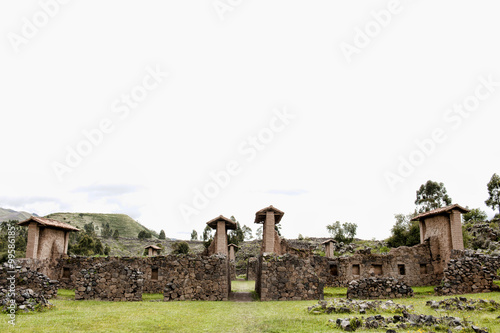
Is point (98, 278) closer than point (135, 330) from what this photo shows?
No

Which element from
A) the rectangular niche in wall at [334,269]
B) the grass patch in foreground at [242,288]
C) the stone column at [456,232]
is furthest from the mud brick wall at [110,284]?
the stone column at [456,232]

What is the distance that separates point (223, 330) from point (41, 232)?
860 inches

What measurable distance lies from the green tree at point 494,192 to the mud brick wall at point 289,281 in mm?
47433

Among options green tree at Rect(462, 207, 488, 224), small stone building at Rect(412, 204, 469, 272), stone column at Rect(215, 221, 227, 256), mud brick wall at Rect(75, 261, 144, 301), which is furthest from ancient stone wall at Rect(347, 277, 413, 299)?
green tree at Rect(462, 207, 488, 224)

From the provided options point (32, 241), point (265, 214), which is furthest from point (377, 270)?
point (32, 241)

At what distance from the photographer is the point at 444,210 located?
27531 millimetres

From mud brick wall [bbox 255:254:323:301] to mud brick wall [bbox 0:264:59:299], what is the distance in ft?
37.1

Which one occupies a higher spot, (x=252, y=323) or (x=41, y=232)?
(x=41, y=232)

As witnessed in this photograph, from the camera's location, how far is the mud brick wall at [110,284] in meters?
18.9

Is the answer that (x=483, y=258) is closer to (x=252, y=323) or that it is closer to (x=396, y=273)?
(x=396, y=273)

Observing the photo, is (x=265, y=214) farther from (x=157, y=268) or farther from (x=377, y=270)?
(x=377, y=270)

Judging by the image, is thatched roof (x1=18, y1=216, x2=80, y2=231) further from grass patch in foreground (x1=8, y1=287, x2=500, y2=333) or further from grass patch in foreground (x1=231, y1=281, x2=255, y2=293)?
grass patch in foreground (x1=231, y1=281, x2=255, y2=293)

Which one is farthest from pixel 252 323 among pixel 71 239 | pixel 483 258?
pixel 71 239

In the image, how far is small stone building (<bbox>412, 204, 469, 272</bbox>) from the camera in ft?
89.0
